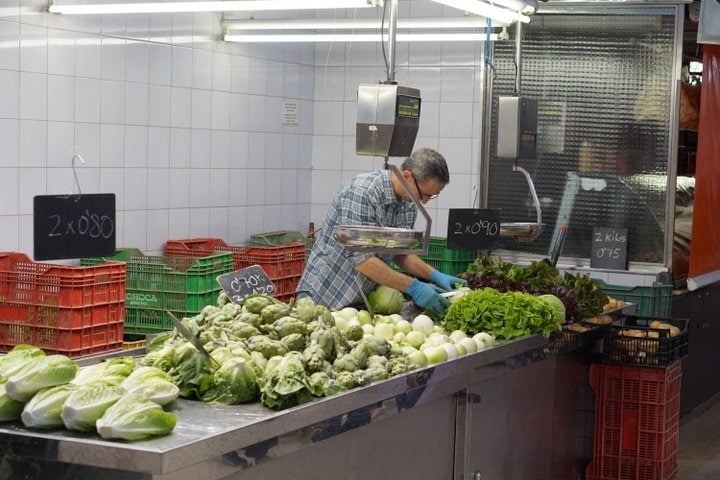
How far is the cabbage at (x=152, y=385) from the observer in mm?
3520

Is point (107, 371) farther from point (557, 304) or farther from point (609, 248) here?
point (609, 248)

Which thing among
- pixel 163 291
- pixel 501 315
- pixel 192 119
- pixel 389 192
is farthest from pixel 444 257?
pixel 501 315

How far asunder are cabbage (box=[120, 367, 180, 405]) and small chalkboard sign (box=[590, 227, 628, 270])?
18.9 feet

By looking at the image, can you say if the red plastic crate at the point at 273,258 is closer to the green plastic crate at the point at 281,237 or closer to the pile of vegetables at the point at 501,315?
the green plastic crate at the point at 281,237

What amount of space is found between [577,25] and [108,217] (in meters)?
5.71

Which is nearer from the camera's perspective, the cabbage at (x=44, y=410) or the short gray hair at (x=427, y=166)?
the cabbage at (x=44, y=410)

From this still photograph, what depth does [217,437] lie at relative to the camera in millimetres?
3240

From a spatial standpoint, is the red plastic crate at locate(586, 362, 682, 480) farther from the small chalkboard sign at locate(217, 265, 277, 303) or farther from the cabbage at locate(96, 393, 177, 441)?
the cabbage at locate(96, 393, 177, 441)

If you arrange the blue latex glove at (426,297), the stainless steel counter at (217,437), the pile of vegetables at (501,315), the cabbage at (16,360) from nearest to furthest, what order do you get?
the stainless steel counter at (217,437) → the cabbage at (16,360) → the pile of vegetables at (501,315) → the blue latex glove at (426,297)

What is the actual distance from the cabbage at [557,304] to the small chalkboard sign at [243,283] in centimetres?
174

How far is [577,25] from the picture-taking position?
911 centimetres

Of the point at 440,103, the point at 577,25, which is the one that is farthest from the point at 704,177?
the point at 440,103

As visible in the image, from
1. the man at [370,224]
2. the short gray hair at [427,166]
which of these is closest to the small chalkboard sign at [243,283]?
the man at [370,224]

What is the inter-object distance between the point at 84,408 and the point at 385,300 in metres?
3.00
